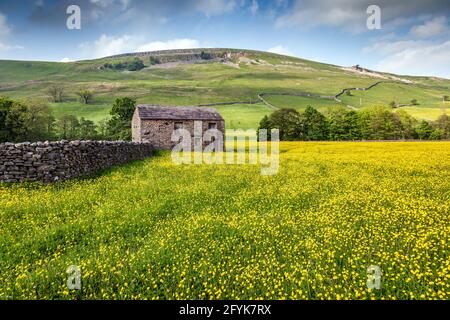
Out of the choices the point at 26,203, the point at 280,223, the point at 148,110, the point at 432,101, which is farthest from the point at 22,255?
the point at 432,101

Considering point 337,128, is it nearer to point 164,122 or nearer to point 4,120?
point 164,122

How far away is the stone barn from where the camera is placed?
38375 mm

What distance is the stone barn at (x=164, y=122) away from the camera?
3838 centimetres

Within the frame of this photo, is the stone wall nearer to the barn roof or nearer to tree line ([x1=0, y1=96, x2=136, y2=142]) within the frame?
the barn roof

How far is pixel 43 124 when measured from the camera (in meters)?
63.7

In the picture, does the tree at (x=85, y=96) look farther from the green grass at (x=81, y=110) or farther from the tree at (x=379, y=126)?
→ the tree at (x=379, y=126)

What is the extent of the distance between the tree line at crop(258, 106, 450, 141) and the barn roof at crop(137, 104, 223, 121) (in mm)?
43343

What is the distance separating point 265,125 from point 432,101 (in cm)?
14356

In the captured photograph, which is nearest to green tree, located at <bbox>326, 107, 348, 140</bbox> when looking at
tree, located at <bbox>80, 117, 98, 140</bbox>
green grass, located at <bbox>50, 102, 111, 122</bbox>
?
tree, located at <bbox>80, 117, 98, 140</bbox>

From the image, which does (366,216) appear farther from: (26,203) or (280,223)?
(26,203)

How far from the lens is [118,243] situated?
6996 mm

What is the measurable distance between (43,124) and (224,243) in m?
71.9

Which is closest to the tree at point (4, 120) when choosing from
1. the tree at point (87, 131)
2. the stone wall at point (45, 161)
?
the tree at point (87, 131)

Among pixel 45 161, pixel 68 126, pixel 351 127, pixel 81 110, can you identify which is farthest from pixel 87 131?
pixel 351 127
